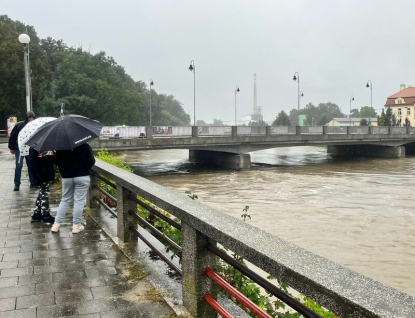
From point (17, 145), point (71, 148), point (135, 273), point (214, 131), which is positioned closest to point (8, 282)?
point (135, 273)

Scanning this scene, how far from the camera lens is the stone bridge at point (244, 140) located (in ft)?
101

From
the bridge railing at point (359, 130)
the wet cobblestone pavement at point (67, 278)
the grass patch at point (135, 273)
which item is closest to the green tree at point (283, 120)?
the bridge railing at point (359, 130)

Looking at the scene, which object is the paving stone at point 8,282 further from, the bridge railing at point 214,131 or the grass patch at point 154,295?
the bridge railing at point 214,131

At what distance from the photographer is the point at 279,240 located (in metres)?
2.57

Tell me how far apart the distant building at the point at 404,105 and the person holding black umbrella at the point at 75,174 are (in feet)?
304

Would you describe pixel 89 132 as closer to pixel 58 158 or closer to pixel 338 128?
pixel 58 158

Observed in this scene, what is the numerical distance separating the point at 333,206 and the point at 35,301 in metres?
15.9

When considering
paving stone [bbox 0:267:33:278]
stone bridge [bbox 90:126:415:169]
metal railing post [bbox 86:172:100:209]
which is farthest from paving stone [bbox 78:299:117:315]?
stone bridge [bbox 90:126:415:169]

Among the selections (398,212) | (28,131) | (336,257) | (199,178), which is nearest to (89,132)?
(28,131)

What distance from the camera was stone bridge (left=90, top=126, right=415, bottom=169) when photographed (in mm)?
30641

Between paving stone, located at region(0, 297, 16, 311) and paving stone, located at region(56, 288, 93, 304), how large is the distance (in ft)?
1.14

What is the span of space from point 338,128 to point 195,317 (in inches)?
1573

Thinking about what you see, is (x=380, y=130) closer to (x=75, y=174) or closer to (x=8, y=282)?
(x=75, y=174)

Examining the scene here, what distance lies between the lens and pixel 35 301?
11.9 feet
